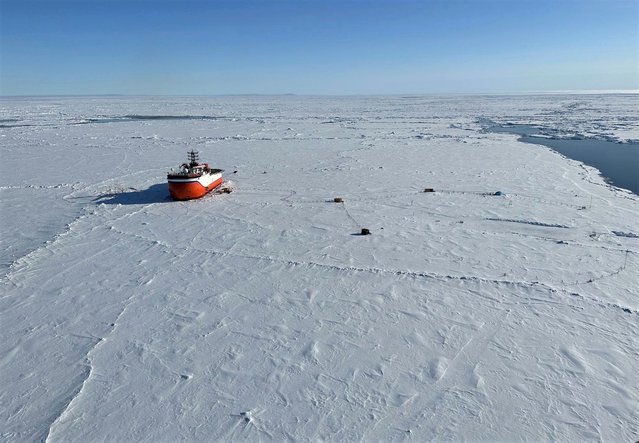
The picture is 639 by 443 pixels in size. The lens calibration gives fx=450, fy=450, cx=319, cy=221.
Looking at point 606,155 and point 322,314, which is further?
point 606,155

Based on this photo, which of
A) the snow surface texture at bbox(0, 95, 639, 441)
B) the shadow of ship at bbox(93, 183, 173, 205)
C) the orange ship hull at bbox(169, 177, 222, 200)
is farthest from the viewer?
the shadow of ship at bbox(93, 183, 173, 205)

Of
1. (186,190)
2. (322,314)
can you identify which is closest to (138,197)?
(186,190)

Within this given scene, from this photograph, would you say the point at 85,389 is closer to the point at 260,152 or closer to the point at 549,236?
the point at 549,236

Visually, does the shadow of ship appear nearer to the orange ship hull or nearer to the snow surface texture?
the snow surface texture

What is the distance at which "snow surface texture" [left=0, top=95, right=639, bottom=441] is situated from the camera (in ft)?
14.4

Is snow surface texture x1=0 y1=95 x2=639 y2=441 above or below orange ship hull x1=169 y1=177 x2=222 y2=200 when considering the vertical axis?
below

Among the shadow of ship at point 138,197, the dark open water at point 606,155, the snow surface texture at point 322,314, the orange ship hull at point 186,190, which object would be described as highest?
the orange ship hull at point 186,190

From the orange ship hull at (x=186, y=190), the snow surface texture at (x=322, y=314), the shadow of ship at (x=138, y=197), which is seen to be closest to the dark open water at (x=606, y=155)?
the snow surface texture at (x=322, y=314)

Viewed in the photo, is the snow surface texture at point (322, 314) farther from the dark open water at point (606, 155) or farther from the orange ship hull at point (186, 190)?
the dark open water at point (606, 155)

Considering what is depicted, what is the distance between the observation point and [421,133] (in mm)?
26750

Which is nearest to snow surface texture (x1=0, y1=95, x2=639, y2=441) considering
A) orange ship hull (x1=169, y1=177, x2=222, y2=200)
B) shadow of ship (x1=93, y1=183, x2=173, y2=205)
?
shadow of ship (x1=93, y1=183, x2=173, y2=205)

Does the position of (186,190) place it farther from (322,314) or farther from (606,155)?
(606,155)

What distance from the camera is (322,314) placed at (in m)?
6.18

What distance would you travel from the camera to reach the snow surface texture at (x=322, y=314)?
14.4ft
